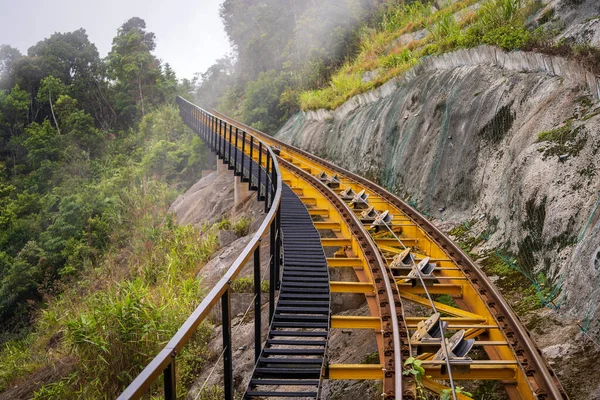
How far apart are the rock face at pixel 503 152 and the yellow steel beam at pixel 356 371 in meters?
2.33

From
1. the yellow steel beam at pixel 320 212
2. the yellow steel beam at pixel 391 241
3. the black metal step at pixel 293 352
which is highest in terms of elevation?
the yellow steel beam at pixel 320 212

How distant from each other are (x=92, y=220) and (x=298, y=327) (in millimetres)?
22690

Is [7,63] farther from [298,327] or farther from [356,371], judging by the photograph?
[356,371]

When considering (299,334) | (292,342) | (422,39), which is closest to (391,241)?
(299,334)

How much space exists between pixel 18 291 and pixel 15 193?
49.2 feet

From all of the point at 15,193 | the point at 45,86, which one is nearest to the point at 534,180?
the point at 15,193

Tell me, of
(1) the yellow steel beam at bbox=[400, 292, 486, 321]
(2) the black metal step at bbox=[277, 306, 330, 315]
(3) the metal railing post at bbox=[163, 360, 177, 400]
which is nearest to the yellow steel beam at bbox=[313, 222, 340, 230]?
(1) the yellow steel beam at bbox=[400, 292, 486, 321]

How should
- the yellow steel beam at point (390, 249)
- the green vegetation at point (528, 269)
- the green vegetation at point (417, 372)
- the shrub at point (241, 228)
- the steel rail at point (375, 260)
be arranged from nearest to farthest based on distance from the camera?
the green vegetation at point (417, 372), the steel rail at point (375, 260), the green vegetation at point (528, 269), the yellow steel beam at point (390, 249), the shrub at point (241, 228)

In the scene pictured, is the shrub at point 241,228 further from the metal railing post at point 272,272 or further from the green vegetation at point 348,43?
the metal railing post at point 272,272

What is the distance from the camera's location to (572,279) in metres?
6.64

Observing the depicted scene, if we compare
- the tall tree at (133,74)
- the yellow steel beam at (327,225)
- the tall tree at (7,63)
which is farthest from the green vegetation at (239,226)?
the tall tree at (7,63)

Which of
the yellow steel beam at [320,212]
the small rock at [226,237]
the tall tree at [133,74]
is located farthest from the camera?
the tall tree at [133,74]

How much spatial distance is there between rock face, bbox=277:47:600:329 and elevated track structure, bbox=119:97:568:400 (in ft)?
3.43

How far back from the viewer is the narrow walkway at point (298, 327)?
5.51 metres
